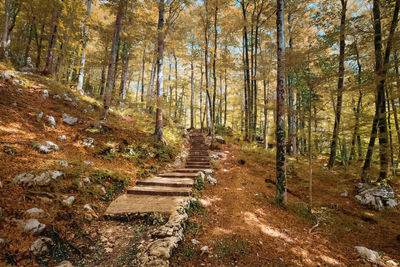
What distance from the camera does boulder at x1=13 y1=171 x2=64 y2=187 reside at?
328 centimetres

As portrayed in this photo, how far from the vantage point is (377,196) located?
643 cm

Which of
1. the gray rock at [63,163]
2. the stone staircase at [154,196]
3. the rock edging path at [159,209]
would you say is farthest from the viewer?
the gray rock at [63,163]

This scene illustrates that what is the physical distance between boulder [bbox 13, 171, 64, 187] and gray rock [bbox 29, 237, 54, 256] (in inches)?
54.7

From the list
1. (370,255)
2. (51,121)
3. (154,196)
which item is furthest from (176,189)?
(51,121)

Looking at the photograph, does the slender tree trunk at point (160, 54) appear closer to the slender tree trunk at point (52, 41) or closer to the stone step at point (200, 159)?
the stone step at point (200, 159)

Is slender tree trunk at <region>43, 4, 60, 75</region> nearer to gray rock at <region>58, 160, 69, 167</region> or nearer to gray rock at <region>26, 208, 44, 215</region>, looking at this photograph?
gray rock at <region>58, 160, 69, 167</region>

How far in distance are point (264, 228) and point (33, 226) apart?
489 centimetres

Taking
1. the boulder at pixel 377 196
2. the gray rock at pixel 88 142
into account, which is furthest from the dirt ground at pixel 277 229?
the gray rock at pixel 88 142

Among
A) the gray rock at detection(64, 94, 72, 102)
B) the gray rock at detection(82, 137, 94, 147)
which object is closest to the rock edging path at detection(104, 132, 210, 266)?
the gray rock at detection(82, 137, 94, 147)

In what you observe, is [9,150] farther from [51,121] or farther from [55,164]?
[51,121]

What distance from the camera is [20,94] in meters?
6.60

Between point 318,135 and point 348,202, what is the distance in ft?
11.3

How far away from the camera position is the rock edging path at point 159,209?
9.02ft

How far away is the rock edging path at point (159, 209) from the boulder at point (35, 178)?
4.78ft
